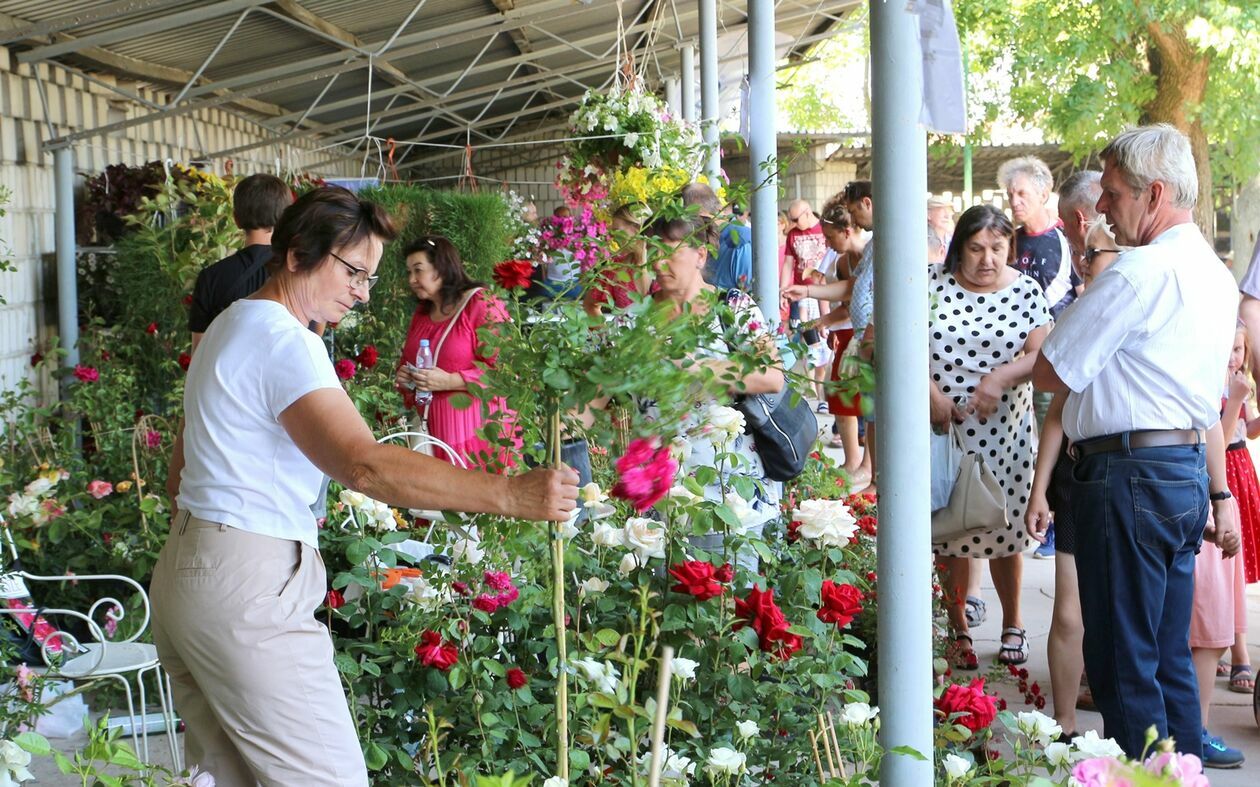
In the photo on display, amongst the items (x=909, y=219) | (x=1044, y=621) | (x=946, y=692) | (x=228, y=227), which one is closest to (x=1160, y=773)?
(x=909, y=219)

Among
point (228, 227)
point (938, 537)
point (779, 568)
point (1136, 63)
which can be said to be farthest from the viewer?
point (1136, 63)

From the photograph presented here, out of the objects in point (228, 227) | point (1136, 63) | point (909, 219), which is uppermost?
point (1136, 63)

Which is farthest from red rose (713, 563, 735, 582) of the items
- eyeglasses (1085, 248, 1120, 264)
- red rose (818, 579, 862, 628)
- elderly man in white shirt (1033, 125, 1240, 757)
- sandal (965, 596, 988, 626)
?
sandal (965, 596, 988, 626)

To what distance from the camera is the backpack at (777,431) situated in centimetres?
295

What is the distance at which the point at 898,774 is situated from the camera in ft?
5.73

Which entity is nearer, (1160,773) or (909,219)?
(1160,773)

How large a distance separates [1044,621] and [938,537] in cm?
103

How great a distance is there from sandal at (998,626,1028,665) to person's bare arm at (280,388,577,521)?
288 centimetres

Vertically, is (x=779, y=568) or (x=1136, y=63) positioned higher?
(x=1136, y=63)

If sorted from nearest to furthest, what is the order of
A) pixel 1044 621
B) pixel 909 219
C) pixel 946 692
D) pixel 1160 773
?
pixel 1160 773, pixel 909 219, pixel 946 692, pixel 1044 621

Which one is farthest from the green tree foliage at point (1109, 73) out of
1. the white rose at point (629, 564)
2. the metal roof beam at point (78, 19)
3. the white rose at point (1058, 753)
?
the white rose at point (1058, 753)

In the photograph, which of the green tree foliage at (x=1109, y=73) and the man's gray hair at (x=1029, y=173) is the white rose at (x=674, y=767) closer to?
the man's gray hair at (x=1029, y=173)

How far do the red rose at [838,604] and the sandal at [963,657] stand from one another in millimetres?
1819

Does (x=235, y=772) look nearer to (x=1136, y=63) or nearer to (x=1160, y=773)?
(x=1160, y=773)
